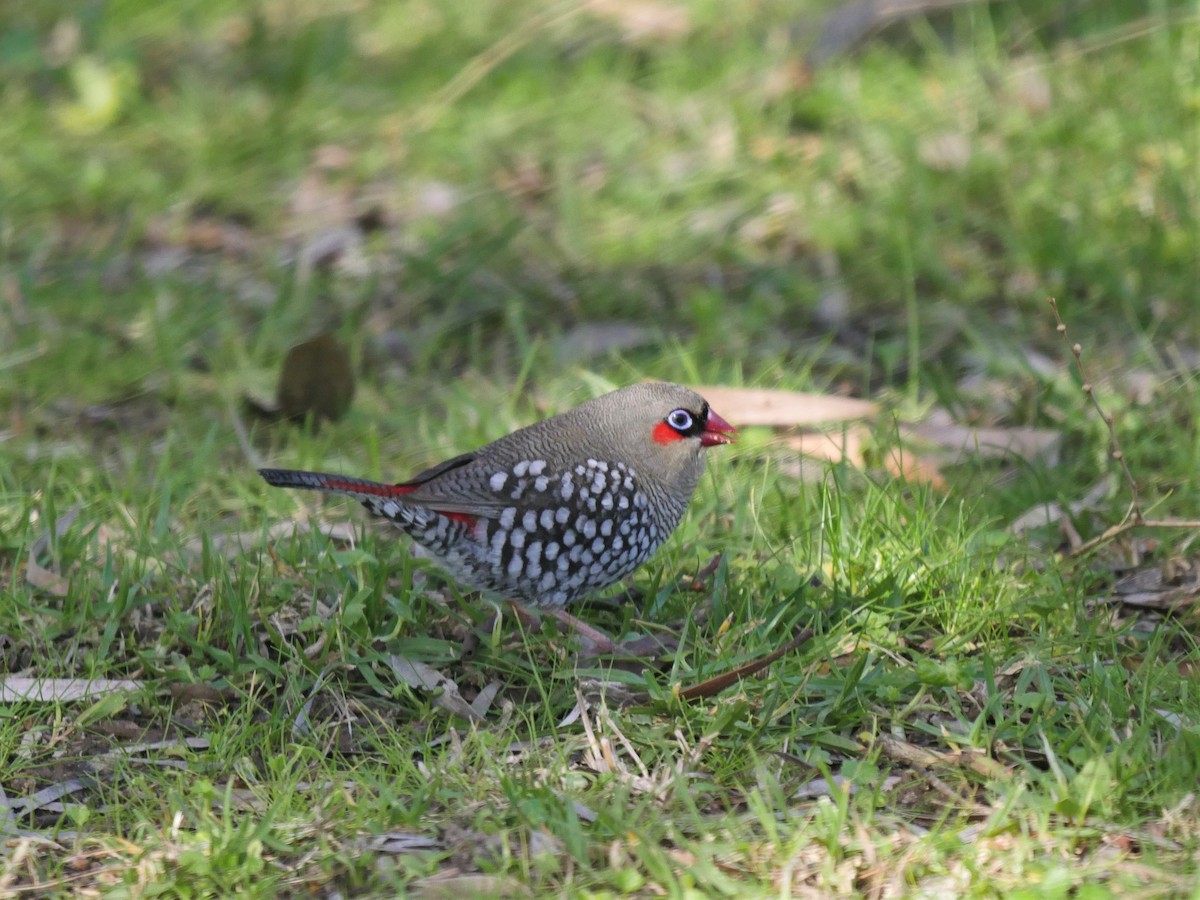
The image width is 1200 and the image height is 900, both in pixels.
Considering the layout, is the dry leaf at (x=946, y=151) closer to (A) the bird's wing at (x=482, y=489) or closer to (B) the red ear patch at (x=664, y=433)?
(B) the red ear patch at (x=664, y=433)

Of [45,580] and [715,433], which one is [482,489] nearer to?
[715,433]

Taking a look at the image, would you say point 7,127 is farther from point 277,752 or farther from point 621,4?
point 277,752

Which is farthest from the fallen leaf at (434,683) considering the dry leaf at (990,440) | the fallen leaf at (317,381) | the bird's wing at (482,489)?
the dry leaf at (990,440)

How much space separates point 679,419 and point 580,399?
1.35 m

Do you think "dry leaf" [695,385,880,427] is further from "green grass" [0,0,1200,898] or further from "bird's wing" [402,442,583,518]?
"bird's wing" [402,442,583,518]

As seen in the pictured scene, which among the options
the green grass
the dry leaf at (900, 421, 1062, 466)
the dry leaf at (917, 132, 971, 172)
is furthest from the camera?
the dry leaf at (917, 132, 971, 172)

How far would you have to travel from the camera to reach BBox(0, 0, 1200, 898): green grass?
3400 mm

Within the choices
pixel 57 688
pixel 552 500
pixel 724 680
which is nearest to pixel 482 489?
pixel 552 500

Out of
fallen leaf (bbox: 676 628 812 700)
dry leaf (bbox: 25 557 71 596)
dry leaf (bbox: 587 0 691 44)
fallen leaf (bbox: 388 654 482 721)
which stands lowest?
fallen leaf (bbox: 676 628 812 700)

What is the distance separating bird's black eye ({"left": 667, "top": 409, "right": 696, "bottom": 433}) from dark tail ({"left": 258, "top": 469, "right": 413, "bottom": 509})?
773 mm

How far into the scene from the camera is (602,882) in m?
3.21

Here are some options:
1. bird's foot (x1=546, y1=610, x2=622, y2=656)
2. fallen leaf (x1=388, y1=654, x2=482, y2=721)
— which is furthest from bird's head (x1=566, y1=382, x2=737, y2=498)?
fallen leaf (x1=388, y1=654, x2=482, y2=721)

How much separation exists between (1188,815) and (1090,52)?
5440mm

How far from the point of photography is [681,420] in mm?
4434
